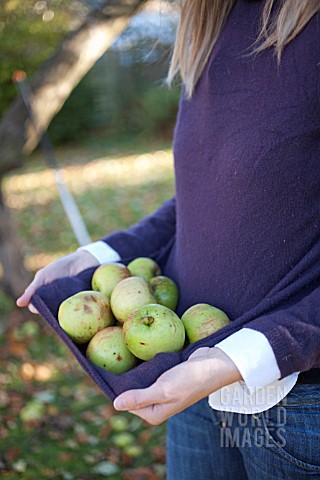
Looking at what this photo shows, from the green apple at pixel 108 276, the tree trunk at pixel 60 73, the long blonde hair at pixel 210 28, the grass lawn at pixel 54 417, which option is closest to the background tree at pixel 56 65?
the tree trunk at pixel 60 73

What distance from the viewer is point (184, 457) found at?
5.43ft

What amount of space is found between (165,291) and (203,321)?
23cm

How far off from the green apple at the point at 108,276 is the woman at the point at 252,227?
169 millimetres

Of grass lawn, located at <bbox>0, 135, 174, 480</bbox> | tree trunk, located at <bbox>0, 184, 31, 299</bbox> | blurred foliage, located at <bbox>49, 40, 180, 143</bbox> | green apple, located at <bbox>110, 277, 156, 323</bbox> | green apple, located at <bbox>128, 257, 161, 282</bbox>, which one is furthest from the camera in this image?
blurred foliage, located at <bbox>49, 40, 180, 143</bbox>

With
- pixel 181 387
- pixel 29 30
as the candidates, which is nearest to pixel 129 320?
pixel 181 387

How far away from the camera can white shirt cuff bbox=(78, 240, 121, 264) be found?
1755 millimetres

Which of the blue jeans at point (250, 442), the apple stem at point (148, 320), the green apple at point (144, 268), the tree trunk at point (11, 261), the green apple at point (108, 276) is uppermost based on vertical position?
the apple stem at point (148, 320)

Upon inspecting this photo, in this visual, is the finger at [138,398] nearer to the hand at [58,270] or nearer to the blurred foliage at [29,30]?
the hand at [58,270]

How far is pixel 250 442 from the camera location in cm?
140

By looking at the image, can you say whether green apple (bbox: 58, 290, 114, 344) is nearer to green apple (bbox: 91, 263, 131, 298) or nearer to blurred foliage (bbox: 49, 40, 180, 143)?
green apple (bbox: 91, 263, 131, 298)

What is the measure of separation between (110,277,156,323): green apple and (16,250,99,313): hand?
0.25m

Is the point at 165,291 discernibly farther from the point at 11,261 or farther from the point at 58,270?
the point at 11,261

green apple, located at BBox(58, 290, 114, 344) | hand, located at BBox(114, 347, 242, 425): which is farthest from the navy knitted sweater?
green apple, located at BBox(58, 290, 114, 344)

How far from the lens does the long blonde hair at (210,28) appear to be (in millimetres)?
1217
